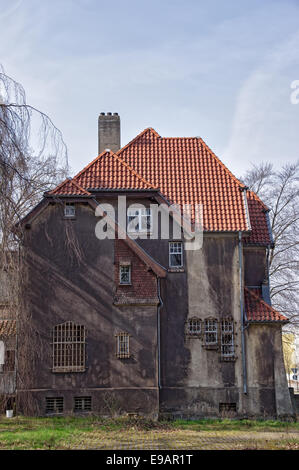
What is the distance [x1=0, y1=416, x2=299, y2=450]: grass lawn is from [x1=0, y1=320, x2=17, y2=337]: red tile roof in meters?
3.02

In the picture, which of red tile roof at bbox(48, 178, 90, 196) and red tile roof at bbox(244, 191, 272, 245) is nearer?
red tile roof at bbox(48, 178, 90, 196)

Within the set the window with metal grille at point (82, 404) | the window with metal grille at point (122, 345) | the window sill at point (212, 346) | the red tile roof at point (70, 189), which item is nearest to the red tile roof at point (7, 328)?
the window with metal grille at point (82, 404)

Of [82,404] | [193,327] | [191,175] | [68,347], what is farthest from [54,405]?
[191,175]

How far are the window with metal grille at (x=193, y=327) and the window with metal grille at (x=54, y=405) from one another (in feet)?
18.9

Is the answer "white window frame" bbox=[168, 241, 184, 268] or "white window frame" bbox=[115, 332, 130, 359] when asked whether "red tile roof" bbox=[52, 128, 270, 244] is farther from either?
"white window frame" bbox=[115, 332, 130, 359]

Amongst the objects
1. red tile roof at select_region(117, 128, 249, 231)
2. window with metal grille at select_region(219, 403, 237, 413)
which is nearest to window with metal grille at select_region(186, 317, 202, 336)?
window with metal grille at select_region(219, 403, 237, 413)

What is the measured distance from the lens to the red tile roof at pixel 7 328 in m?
22.0

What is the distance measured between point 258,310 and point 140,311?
199 inches

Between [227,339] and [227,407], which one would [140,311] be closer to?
[227,339]

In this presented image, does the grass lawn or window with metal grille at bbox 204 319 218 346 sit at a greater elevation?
window with metal grille at bbox 204 319 218 346

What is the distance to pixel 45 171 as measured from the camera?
26047 millimetres

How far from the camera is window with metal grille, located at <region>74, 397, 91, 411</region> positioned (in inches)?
948

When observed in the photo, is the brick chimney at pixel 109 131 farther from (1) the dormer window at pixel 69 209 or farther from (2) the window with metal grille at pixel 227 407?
(2) the window with metal grille at pixel 227 407
